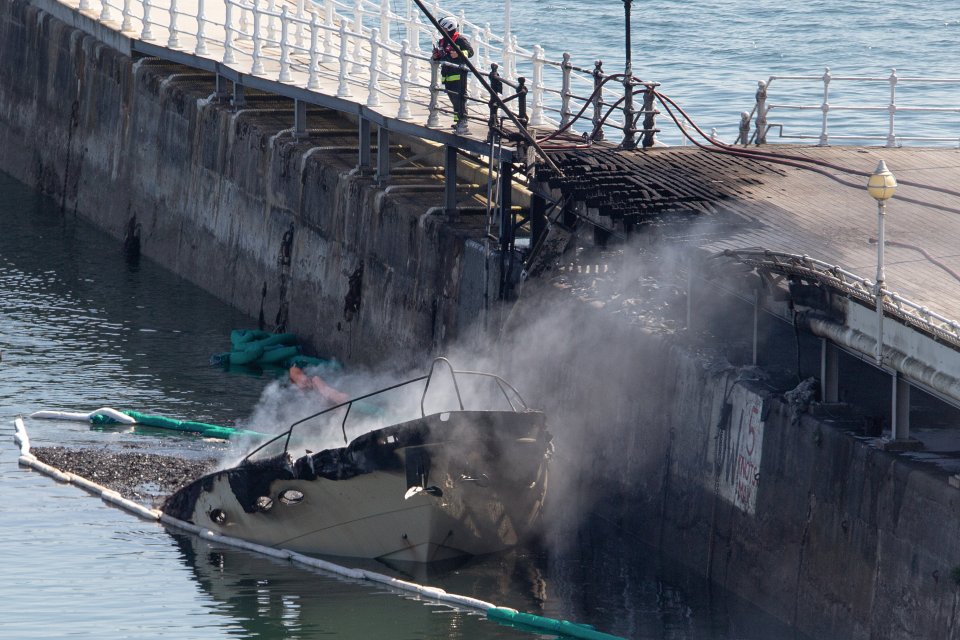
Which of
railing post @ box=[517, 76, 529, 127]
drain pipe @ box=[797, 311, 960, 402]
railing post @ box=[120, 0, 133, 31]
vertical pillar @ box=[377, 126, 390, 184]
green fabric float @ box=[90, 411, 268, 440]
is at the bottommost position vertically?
green fabric float @ box=[90, 411, 268, 440]

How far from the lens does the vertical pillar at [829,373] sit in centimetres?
1695

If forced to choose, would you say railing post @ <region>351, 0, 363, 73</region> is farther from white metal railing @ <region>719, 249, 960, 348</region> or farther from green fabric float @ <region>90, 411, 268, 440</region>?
white metal railing @ <region>719, 249, 960, 348</region>

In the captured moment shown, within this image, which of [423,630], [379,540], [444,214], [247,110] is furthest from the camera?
[247,110]

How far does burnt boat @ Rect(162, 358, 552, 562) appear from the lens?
1870 cm

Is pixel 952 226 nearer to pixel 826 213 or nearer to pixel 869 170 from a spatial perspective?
pixel 826 213

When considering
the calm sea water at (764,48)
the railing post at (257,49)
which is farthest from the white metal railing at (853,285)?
the calm sea water at (764,48)

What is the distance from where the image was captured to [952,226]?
1975 centimetres

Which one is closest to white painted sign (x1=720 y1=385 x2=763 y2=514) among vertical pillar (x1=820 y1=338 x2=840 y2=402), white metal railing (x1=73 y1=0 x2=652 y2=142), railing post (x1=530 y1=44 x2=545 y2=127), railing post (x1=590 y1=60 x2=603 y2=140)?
vertical pillar (x1=820 y1=338 x2=840 y2=402)

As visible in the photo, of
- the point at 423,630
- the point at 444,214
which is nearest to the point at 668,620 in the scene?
the point at 423,630

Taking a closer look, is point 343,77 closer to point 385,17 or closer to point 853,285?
point 385,17

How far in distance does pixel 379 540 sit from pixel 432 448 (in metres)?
1.52

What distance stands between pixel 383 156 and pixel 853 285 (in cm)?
1295

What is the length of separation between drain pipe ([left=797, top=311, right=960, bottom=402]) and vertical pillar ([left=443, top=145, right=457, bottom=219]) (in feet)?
31.3

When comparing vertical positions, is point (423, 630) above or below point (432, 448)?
below
